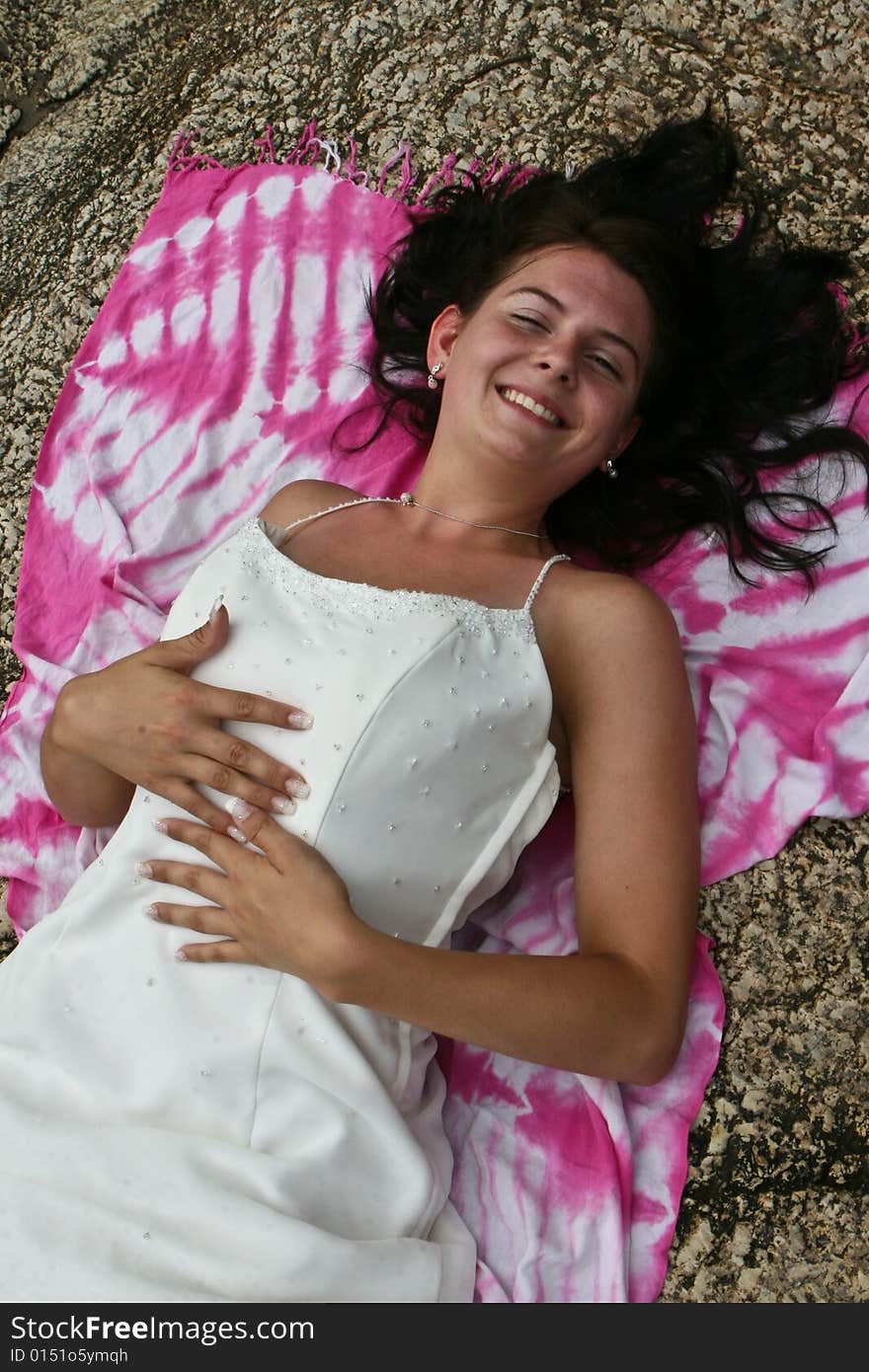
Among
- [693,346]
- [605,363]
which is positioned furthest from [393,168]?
[605,363]

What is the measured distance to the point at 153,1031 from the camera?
1.67m

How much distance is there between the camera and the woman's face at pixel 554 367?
2.04m

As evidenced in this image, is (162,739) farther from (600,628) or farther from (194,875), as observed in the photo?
(600,628)

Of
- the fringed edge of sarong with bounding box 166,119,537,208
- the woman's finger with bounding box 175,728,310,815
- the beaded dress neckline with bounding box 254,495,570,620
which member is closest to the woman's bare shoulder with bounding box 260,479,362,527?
the beaded dress neckline with bounding box 254,495,570,620

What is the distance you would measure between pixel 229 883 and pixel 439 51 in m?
2.24

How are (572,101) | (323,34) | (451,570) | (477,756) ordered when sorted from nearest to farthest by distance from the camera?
(477,756) < (451,570) < (572,101) < (323,34)

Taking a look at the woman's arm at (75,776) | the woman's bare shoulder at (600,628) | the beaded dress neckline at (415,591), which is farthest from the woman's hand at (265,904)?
the woman's bare shoulder at (600,628)

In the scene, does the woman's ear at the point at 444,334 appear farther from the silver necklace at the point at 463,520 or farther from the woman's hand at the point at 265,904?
the woman's hand at the point at 265,904

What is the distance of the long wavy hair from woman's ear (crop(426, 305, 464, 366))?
40 millimetres

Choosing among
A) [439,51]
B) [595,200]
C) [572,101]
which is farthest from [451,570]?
[439,51]

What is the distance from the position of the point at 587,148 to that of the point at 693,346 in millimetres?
667

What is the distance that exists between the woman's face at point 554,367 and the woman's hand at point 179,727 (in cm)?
60

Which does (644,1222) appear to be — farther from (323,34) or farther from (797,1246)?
(323,34)

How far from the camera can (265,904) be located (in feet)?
5.38
